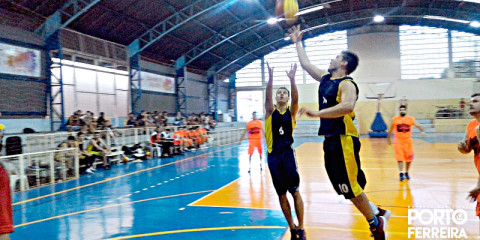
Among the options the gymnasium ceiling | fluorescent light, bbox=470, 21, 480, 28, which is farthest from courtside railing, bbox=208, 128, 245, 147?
fluorescent light, bbox=470, 21, 480, 28

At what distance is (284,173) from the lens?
437 cm

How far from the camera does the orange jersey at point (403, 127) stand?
8.40 m

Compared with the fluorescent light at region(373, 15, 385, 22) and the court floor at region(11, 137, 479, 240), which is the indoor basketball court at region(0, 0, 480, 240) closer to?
the court floor at region(11, 137, 479, 240)

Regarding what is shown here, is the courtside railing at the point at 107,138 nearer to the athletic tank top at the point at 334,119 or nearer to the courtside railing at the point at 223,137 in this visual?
the courtside railing at the point at 223,137

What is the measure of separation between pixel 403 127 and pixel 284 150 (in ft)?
16.7

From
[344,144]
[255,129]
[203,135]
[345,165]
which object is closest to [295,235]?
[345,165]

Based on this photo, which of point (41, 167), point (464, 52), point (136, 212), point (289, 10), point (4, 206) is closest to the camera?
point (4, 206)

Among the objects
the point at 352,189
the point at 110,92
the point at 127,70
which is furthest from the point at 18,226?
the point at 127,70

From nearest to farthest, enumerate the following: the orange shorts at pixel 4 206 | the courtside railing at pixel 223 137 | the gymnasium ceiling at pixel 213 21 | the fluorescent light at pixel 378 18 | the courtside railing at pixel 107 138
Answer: the orange shorts at pixel 4 206
the courtside railing at pixel 107 138
the gymnasium ceiling at pixel 213 21
the courtside railing at pixel 223 137
the fluorescent light at pixel 378 18

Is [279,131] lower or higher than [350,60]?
lower

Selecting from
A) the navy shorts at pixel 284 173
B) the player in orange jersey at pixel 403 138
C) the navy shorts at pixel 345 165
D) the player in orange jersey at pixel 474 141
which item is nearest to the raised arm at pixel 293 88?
the navy shorts at pixel 284 173

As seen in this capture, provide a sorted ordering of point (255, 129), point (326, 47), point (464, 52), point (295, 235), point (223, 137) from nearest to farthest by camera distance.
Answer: point (295, 235) < point (255, 129) < point (223, 137) < point (464, 52) < point (326, 47)

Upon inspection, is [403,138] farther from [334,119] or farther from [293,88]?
[334,119]

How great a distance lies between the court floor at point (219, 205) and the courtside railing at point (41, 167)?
414 millimetres
